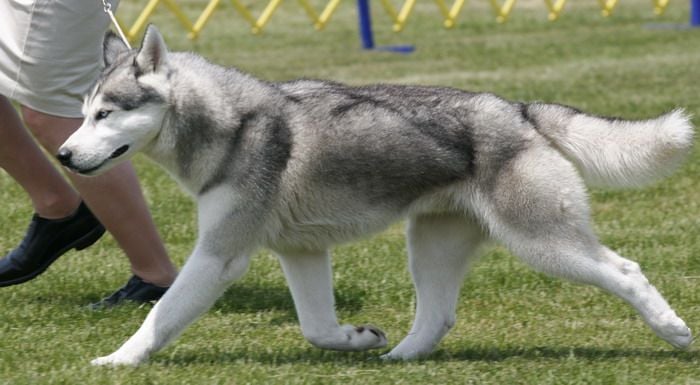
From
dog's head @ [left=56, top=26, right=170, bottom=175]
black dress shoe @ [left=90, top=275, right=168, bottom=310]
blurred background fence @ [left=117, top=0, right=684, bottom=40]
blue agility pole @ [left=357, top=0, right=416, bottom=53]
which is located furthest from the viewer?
blurred background fence @ [left=117, top=0, right=684, bottom=40]

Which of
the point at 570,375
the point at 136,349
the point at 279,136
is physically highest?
the point at 279,136

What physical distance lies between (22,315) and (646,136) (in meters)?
2.38

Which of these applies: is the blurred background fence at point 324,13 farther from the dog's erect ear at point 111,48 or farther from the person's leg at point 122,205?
the dog's erect ear at point 111,48

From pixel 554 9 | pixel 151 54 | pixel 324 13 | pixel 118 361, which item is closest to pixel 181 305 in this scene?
pixel 118 361

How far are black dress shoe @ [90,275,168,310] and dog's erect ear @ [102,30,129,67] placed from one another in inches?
44.8

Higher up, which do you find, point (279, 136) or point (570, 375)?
point (279, 136)

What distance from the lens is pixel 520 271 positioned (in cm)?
576

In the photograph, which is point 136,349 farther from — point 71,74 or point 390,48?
point 390,48

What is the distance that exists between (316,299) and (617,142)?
110cm

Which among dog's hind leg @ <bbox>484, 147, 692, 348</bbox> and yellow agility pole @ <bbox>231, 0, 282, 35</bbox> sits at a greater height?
dog's hind leg @ <bbox>484, 147, 692, 348</bbox>

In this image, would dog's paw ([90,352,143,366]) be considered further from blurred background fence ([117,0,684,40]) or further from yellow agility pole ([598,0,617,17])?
yellow agility pole ([598,0,617,17])

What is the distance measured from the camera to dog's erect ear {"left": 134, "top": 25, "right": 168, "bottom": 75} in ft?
13.5

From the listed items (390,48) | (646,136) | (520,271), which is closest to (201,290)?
(646,136)

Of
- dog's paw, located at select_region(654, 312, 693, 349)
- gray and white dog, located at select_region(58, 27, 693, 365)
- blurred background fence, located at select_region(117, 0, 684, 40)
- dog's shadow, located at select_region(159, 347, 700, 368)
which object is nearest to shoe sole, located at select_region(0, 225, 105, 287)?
dog's shadow, located at select_region(159, 347, 700, 368)
